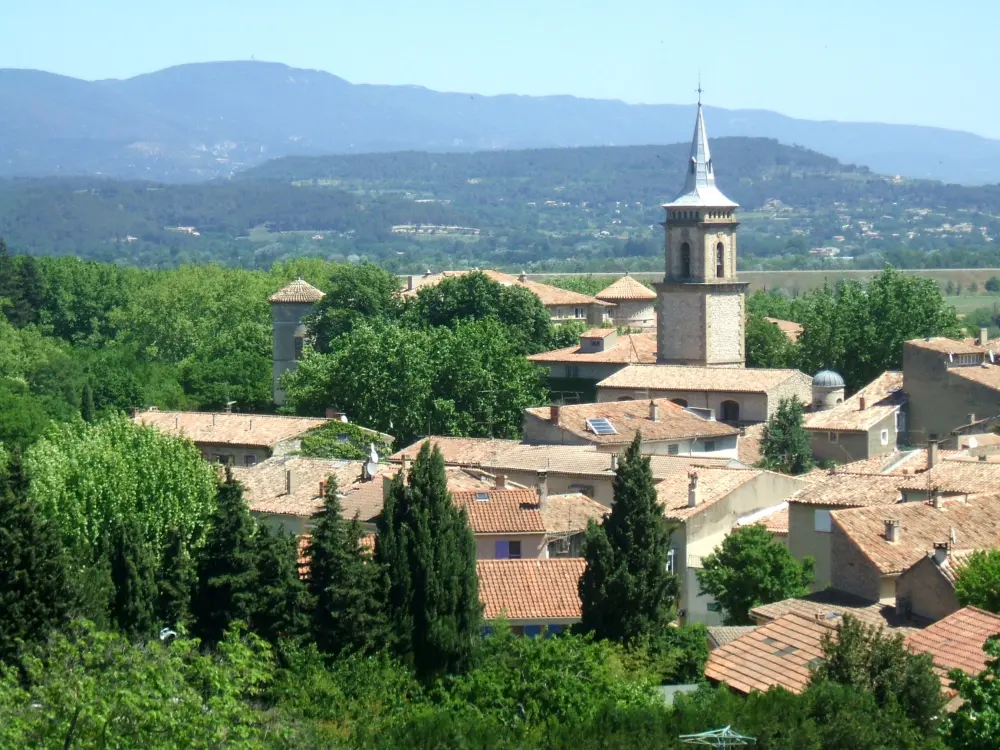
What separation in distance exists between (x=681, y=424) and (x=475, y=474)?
9.65 metres

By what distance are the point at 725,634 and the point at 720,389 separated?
92.0ft

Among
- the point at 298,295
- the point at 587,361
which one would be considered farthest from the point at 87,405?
the point at 587,361

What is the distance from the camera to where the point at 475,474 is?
4631 cm

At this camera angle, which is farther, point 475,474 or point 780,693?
point 475,474

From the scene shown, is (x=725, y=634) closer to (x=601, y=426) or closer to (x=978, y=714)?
(x=978, y=714)

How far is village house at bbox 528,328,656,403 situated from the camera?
223 ft

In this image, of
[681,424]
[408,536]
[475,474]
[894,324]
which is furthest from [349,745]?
[894,324]

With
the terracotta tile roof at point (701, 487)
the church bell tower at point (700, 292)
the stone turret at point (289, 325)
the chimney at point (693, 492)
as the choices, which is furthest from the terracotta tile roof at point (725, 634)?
the stone turret at point (289, 325)

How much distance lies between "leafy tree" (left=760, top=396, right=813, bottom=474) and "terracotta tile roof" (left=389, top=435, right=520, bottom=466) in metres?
6.24

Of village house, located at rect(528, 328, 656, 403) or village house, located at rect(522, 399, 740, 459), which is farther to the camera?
village house, located at rect(528, 328, 656, 403)

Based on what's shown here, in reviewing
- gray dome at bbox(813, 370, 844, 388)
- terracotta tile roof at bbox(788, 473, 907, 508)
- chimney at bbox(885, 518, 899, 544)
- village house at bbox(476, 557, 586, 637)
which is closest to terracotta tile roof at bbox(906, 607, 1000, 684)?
chimney at bbox(885, 518, 899, 544)

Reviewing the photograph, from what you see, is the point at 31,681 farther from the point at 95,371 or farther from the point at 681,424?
the point at 95,371

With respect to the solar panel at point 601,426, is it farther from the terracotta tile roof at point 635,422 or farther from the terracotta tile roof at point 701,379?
the terracotta tile roof at point 701,379

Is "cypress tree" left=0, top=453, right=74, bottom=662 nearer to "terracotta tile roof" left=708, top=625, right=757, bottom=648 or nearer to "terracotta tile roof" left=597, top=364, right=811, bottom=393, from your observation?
"terracotta tile roof" left=708, top=625, right=757, bottom=648
